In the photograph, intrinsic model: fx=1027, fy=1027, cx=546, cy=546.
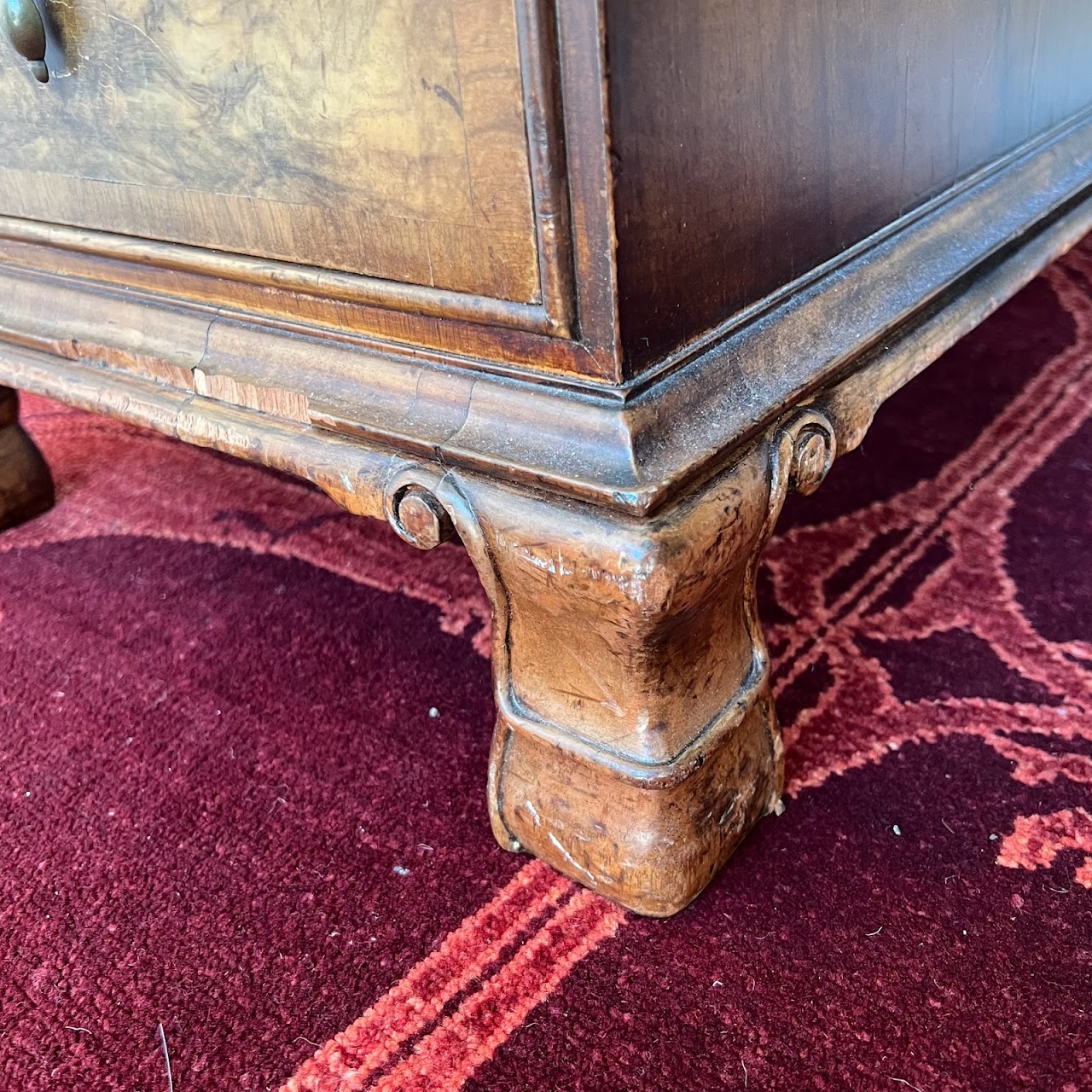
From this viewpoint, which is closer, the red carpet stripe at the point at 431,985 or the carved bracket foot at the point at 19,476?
the red carpet stripe at the point at 431,985

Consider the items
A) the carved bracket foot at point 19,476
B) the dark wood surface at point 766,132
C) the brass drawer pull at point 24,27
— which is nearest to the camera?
the dark wood surface at point 766,132

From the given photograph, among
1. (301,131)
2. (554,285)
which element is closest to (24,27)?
(301,131)

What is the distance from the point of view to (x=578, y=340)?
1.35 feet

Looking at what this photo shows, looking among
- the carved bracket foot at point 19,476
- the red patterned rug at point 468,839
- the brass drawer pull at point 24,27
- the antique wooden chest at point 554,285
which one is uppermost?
the brass drawer pull at point 24,27

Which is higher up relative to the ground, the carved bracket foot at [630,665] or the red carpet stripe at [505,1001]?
the carved bracket foot at [630,665]

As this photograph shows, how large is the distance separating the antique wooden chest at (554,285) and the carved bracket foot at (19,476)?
323 millimetres

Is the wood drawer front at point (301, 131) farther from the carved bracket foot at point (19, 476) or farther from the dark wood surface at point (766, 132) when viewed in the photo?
the carved bracket foot at point (19, 476)

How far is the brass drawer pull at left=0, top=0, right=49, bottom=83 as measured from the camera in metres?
0.51

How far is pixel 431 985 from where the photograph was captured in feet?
1.61

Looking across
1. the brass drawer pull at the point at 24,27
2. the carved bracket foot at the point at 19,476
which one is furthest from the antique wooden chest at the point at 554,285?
the carved bracket foot at the point at 19,476

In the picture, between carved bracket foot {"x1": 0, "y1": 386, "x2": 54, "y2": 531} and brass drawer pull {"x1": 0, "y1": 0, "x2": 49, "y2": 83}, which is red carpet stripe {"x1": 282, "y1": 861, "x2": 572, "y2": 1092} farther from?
carved bracket foot {"x1": 0, "y1": 386, "x2": 54, "y2": 531}

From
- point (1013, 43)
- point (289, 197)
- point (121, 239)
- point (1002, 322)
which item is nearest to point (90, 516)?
point (121, 239)

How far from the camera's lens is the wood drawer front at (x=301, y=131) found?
399 mm

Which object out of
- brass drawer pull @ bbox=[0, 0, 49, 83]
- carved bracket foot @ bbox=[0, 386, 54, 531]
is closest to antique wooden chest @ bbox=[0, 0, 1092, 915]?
brass drawer pull @ bbox=[0, 0, 49, 83]
